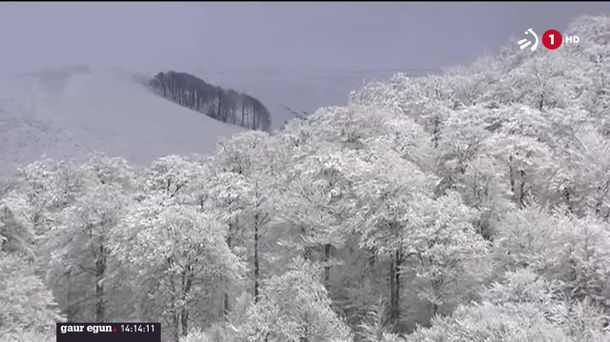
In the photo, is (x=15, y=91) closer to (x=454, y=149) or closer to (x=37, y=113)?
(x=37, y=113)

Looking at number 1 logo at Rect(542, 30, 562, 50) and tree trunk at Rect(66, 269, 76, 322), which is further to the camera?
number 1 logo at Rect(542, 30, 562, 50)

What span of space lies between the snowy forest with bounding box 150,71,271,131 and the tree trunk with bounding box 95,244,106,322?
193 feet

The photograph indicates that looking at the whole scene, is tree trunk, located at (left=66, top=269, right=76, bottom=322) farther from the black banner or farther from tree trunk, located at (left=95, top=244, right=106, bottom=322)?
the black banner

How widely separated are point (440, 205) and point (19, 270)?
28.1m

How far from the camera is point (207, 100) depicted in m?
99.3

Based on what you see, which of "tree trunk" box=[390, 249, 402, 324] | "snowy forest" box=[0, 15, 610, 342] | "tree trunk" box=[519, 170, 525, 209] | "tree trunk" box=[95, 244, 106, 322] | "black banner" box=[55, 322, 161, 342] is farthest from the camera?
"tree trunk" box=[519, 170, 525, 209]

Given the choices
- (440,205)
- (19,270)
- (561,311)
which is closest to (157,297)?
(19,270)

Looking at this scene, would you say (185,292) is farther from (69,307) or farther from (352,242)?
(69,307)

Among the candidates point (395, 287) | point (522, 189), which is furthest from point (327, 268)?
point (522, 189)

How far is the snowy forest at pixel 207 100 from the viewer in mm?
96375

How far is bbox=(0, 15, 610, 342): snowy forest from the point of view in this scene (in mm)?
26953

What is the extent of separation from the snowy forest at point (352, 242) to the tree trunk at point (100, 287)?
6.7 inches

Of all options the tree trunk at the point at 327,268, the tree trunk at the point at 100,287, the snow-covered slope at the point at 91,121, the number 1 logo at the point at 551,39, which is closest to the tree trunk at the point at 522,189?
the tree trunk at the point at 327,268

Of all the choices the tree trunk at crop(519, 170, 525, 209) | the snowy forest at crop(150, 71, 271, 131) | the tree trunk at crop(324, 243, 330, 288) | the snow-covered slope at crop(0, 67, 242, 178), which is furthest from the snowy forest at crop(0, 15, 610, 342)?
the snowy forest at crop(150, 71, 271, 131)
